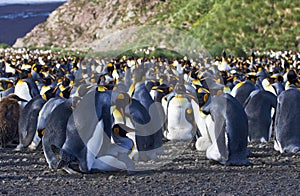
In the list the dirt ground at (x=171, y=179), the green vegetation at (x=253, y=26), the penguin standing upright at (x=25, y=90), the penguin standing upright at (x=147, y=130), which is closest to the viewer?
the dirt ground at (x=171, y=179)

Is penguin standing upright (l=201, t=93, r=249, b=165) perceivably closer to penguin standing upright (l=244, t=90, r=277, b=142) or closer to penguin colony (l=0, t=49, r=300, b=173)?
penguin colony (l=0, t=49, r=300, b=173)

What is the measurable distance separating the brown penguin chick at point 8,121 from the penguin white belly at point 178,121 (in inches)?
77.5

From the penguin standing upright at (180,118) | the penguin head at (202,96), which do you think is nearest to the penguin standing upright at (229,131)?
the penguin head at (202,96)

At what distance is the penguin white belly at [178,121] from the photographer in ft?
24.5

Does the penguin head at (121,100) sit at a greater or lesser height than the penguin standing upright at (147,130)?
greater

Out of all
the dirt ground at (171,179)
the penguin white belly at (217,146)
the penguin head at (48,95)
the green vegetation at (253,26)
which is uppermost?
the green vegetation at (253,26)

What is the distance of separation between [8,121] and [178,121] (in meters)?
2.18

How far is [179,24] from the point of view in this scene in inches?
1471

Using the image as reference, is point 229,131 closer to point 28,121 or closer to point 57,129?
point 57,129

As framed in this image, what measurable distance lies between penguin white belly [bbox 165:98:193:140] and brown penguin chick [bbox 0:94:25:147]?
197 cm

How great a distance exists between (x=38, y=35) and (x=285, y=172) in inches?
2047

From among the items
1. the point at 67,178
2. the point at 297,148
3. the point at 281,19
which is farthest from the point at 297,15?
the point at 67,178

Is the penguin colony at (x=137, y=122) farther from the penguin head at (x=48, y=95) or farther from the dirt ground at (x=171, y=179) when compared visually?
the dirt ground at (x=171, y=179)

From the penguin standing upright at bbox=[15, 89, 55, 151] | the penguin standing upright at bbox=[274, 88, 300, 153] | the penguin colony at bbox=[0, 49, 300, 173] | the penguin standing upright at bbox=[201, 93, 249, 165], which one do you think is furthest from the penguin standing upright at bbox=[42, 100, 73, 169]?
the penguin standing upright at bbox=[274, 88, 300, 153]
